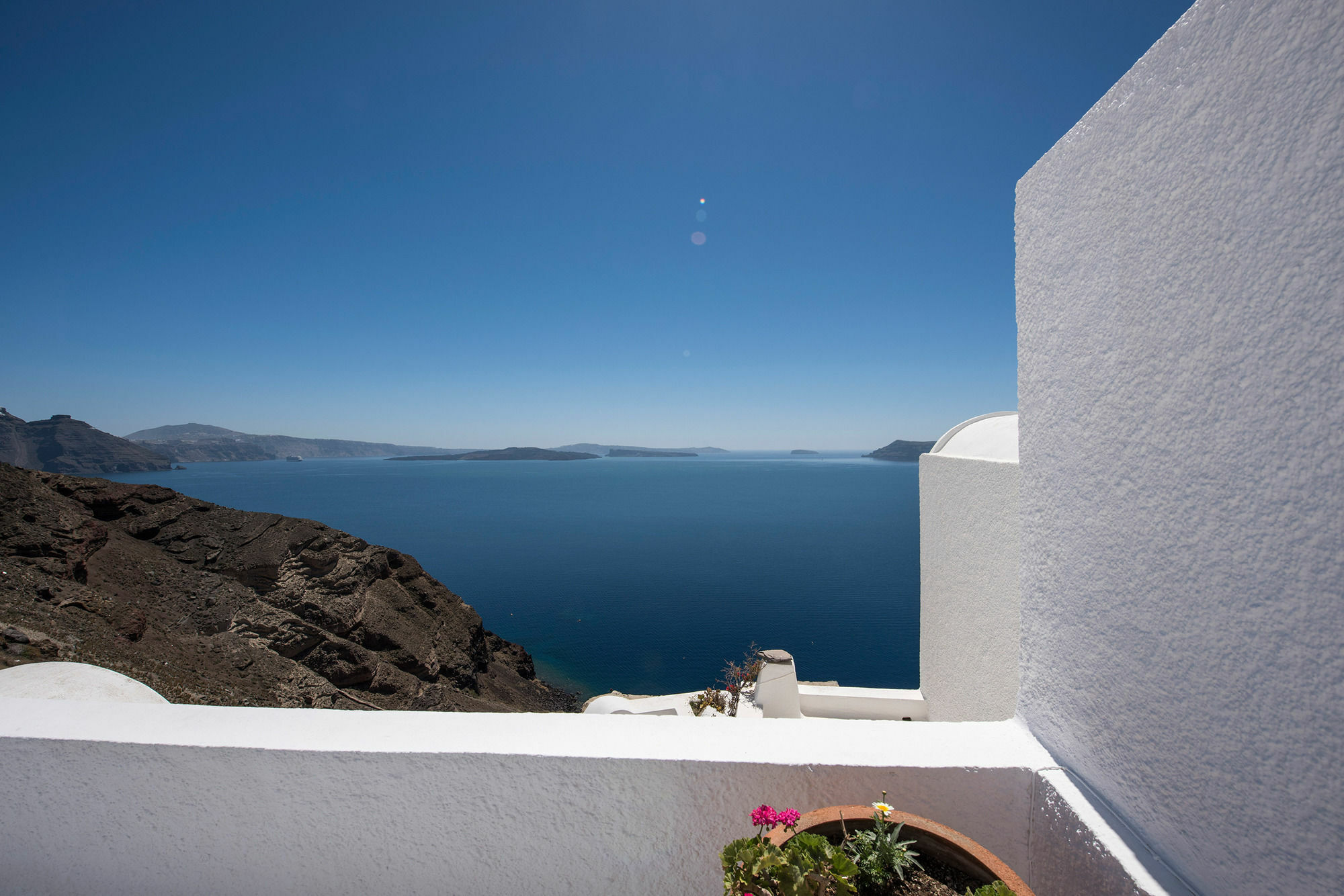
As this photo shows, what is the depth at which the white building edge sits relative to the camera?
854mm

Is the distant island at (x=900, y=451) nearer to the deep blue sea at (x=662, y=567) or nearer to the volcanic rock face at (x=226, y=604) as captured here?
the deep blue sea at (x=662, y=567)

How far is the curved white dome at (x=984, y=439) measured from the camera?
12.3 feet

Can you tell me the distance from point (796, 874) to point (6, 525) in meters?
15.3

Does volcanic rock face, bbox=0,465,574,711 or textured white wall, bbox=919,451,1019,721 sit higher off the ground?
textured white wall, bbox=919,451,1019,721

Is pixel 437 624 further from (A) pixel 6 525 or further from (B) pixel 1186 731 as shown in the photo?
(B) pixel 1186 731

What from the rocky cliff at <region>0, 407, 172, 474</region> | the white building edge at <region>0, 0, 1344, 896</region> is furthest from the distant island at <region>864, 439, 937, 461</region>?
the rocky cliff at <region>0, 407, 172, 474</region>

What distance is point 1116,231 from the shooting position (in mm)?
1229

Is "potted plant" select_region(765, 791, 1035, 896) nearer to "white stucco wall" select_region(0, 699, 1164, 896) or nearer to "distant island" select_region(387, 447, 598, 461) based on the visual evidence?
"white stucco wall" select_region(0, 699, 1164, 896)

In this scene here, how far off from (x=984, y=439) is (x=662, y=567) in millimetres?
39284

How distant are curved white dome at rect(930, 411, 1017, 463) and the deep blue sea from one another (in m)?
21.9

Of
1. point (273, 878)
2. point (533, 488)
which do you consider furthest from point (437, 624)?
point (533, 488)

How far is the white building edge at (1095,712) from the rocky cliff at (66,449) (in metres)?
68.8

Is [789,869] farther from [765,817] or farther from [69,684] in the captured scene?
[69,684]

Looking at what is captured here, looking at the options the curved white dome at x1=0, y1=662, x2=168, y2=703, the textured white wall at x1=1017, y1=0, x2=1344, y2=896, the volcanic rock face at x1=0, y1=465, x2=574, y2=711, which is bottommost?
the volcanic rock face at x1=0, y1=465, x2=574, y2=711
